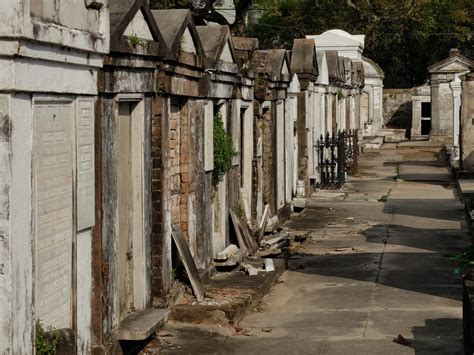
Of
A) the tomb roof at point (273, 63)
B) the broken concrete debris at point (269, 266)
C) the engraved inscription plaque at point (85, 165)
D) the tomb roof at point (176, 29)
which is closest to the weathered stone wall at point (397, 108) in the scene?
the tomb roof at point (273, 63)

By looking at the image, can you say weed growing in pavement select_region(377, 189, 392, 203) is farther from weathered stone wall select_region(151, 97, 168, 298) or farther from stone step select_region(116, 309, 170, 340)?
stone step select_region(116, 309, 170, 340)

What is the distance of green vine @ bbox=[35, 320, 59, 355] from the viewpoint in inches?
274

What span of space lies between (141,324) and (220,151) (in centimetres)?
471

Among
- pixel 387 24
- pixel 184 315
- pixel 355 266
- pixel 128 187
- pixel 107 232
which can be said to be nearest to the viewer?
pixel 107 232

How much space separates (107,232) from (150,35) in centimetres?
222

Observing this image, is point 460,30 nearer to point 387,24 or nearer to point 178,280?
point 387,24

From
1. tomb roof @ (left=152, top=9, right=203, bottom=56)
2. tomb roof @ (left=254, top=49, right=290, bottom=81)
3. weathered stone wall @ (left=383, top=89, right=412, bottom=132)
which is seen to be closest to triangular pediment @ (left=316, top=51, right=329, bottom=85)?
tomb roof @ (left=254, top=49, right=290, bottom=81)

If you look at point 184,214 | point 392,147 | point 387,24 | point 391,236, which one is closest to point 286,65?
point 391,236

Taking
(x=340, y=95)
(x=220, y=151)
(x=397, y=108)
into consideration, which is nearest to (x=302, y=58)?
(x=340, y=95)

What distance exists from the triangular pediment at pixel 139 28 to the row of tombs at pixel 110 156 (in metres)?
0.02

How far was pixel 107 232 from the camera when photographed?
8.74 meters

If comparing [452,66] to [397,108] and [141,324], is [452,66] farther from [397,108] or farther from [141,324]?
[141,324]

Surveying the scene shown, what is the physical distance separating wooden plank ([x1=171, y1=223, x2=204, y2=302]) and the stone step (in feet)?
4.81

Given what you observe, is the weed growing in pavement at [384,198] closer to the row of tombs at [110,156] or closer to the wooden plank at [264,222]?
the wooden plank at [264,222]
